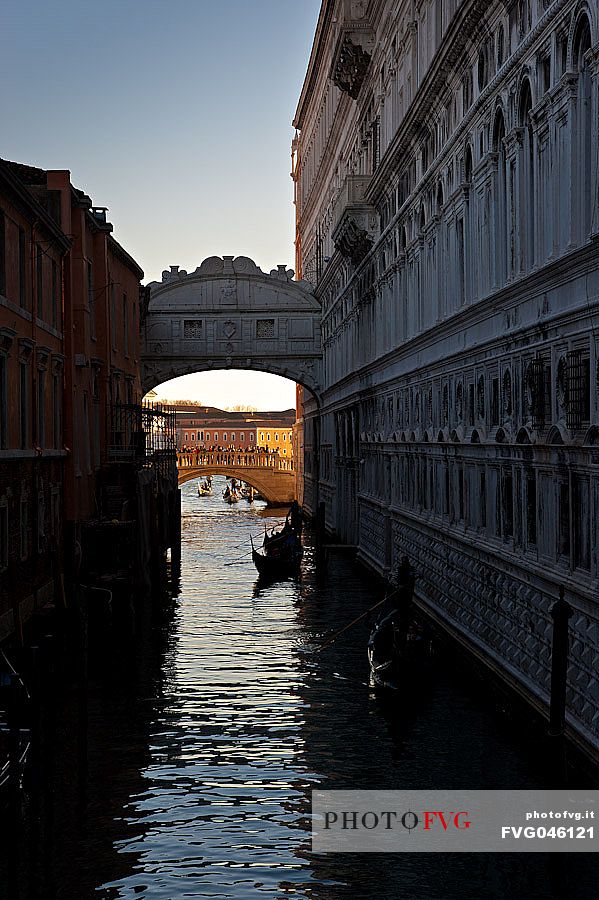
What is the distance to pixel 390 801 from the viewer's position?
1207 centimetres

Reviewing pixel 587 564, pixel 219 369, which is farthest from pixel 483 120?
pixel 219 369

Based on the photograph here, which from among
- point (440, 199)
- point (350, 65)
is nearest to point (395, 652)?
point (440, 199)

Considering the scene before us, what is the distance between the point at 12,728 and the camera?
10688 millimetres

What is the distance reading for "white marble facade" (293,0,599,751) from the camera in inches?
459

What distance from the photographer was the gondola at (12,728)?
34.5ft

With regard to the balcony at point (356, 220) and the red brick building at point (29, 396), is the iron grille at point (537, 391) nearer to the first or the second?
the red brick building at point (29, 396)

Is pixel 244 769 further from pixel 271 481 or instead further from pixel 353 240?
pixel 271 481

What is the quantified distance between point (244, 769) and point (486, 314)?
21.1 ft

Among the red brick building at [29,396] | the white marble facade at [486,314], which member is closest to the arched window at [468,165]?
the white marble facade at [486,314]

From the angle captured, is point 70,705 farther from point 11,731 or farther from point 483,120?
point 483,120

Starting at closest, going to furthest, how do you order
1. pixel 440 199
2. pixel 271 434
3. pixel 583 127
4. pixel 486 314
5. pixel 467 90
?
pixel 583 127 < pixel 486 314 < pixel 467 90 < pixel 440 199 < pixel 271 434

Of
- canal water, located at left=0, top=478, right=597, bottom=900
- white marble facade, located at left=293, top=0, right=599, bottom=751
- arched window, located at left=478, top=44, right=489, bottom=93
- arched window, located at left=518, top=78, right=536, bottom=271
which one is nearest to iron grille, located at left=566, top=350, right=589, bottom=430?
white marble facade, located at left=293, top=0, right=599, bottom=751

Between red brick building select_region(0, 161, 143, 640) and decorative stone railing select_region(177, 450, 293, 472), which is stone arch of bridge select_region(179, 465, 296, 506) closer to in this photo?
decorative stone railing select_region(177, 450, 293, 472)

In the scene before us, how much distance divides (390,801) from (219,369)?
31692mm
